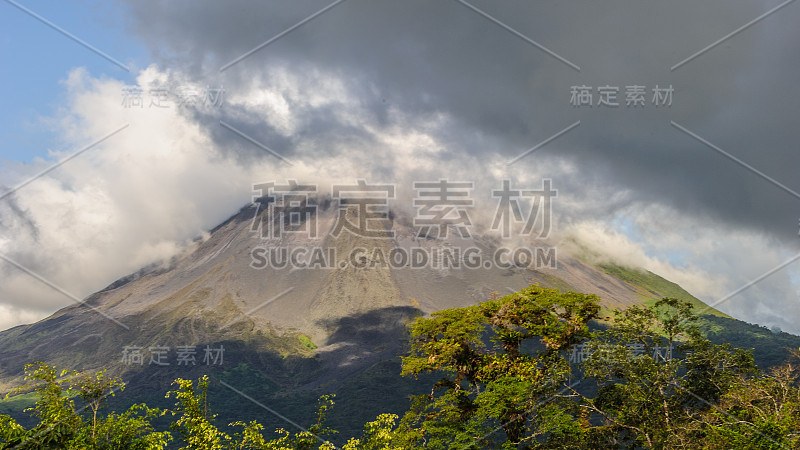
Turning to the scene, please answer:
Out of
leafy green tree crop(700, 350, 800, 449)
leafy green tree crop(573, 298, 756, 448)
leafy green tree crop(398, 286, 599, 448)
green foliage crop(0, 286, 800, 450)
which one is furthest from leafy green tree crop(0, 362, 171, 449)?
leafy green tree crop(573, 298, 756, 448)

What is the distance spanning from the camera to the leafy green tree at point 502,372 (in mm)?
23406

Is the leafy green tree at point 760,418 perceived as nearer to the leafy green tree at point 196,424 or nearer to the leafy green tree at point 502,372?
the leafy green tree at point 502,372

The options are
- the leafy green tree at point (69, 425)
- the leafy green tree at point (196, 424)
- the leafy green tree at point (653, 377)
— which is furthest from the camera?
the leafy green tree at point (653, 377)

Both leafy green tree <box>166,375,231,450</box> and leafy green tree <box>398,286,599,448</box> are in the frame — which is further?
leafy green tree <box>398,286,599,448</box>

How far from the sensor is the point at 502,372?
2522 cm

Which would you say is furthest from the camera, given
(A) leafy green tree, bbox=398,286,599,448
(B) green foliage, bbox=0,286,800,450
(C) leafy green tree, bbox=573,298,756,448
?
(C) leafy green tree, bbox=573,298,756,448

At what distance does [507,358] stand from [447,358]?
2.95 metres

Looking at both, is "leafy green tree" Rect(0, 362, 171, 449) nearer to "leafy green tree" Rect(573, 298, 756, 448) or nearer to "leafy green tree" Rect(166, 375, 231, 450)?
"leafy green tree" Rect(166, 375, 231, 450)

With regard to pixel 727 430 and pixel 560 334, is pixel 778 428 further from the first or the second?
pixel 560 334

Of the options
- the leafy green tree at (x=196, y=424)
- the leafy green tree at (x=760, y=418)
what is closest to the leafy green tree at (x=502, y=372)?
the leafy green tree at (x=760, y=418)

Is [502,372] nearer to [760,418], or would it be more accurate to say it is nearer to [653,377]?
[653,377]

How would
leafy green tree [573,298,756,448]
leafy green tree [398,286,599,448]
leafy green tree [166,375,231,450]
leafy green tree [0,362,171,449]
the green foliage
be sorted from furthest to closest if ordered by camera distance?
leafy green tree [573,298,756,448] < leafy green tree [398,286,599,448] < the green foliage < leafy green tree [166,375,231,450] < leafy green tree [0,362,171,449]

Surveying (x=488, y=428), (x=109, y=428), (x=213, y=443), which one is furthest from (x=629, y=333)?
(x=109, y=428)

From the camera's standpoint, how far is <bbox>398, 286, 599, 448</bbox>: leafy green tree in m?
23.4
